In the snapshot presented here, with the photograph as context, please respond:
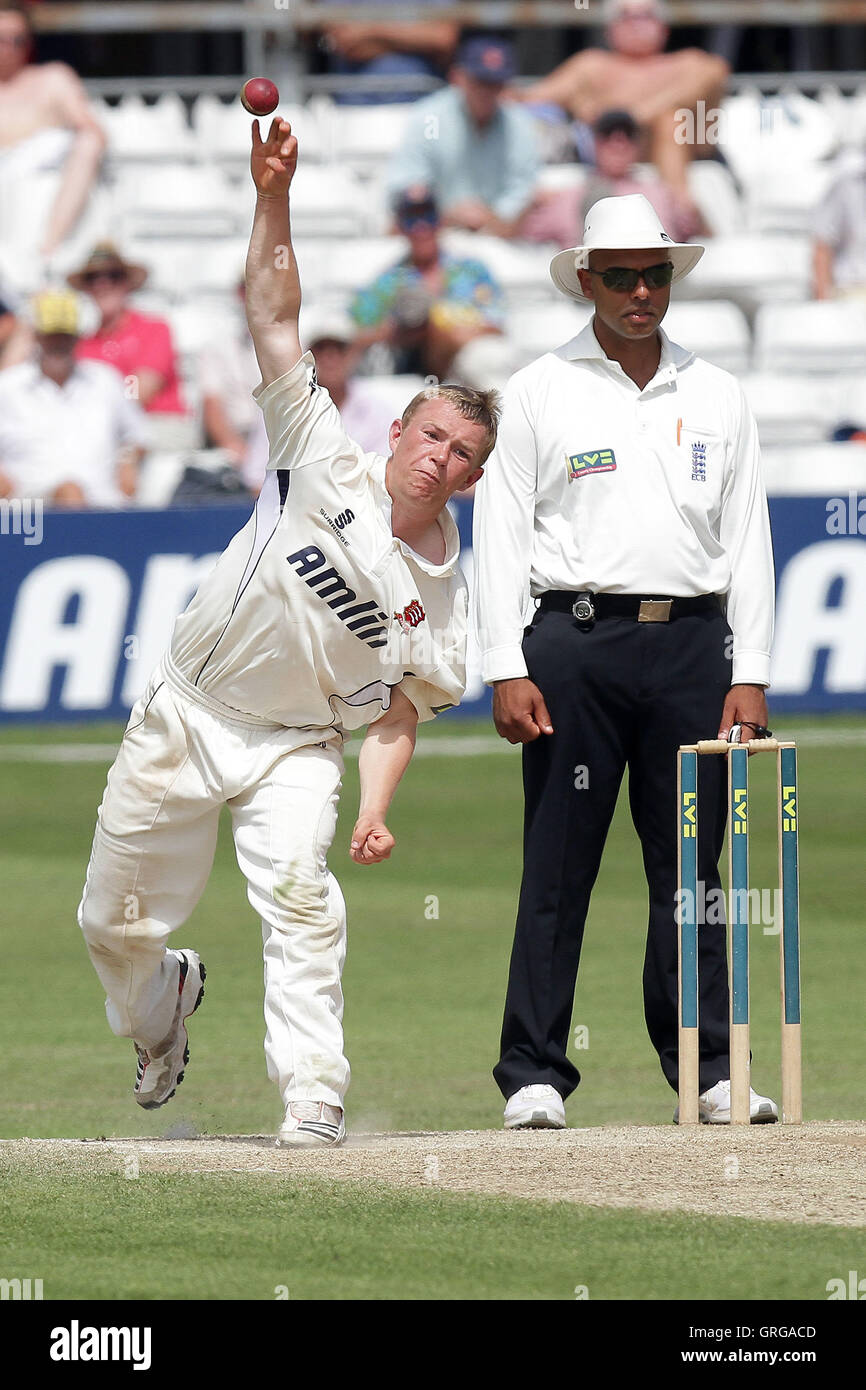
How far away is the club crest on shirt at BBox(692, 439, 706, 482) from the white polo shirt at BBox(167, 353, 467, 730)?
27.1 inches

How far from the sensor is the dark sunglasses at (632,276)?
5.75 m

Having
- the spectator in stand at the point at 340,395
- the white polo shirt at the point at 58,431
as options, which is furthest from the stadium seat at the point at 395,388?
the white polo shirt at the point at 58,431

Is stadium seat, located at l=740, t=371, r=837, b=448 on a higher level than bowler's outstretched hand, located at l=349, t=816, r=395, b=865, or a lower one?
higher

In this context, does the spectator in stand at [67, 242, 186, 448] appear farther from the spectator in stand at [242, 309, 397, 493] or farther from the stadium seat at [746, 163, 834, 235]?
the stadium seat at [746, 163, 834, 235]

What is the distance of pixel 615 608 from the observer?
18.8 feet

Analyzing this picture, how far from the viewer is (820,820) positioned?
11.3 metres

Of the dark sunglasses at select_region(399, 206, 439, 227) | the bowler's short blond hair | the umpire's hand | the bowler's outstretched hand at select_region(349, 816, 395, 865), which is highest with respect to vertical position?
the dark sunglasses at select_region(399, 206, 439, 227)

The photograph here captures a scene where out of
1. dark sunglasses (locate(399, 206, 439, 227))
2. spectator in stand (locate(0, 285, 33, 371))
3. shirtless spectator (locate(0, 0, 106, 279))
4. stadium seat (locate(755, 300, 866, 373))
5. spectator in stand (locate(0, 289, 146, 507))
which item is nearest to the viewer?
spectator in stand (locate(0, 289, 146, 507))

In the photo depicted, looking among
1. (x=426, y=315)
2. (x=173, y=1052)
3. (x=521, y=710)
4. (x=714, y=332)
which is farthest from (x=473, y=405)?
(x=714, y=332)

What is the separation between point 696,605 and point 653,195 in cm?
1043

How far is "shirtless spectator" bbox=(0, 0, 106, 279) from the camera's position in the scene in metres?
16.8

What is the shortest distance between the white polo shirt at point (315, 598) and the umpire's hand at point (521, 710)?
0.30 m

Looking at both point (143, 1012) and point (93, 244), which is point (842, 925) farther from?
point (93, 244)

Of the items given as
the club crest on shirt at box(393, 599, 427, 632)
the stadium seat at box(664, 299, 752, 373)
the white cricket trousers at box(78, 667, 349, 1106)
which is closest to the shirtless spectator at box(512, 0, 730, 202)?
the stadium seat at box(664, 299, 752, 373)
